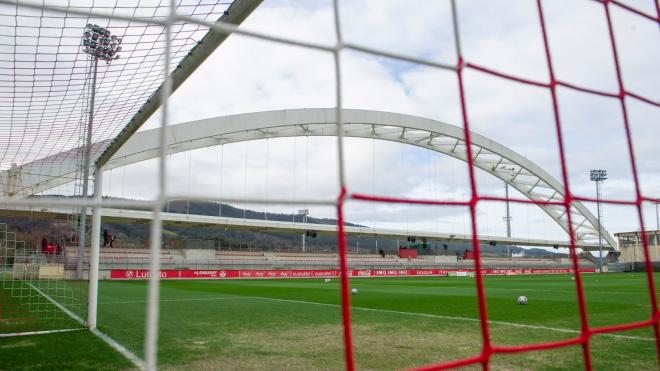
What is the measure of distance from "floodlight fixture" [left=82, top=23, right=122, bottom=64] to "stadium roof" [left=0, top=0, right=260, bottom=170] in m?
0.06

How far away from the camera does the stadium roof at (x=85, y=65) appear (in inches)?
118

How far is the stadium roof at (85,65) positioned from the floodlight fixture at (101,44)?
0.19 feet

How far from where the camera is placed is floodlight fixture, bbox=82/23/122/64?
12.4ft

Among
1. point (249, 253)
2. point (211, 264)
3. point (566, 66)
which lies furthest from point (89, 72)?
point (249, 253)

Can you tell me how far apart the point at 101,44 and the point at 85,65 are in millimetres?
318

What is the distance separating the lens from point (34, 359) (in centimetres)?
414

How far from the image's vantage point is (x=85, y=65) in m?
4.15

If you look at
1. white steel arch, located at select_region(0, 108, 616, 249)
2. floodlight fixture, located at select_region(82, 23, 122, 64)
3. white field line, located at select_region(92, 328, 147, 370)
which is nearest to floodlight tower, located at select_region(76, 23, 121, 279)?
floodlight fixture, located at select_region(82, 23, 122, 64)

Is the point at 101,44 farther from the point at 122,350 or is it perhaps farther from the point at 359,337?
the point at 359,337

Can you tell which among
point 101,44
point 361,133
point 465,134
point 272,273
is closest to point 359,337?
point 465,134

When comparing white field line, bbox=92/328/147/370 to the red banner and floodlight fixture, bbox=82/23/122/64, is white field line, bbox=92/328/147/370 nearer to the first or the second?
floodlight fixture, bbox=82/23/122/64

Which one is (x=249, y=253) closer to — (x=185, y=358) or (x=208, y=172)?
(x=208, y=172)

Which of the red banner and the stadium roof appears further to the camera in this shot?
the red banner

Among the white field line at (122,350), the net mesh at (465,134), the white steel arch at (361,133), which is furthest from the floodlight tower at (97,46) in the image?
the white steel arch at (361,133)
